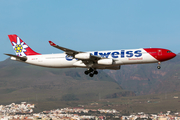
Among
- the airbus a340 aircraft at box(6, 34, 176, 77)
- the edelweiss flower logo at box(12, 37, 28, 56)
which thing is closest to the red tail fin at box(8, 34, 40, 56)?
the edelweiss flower logo at box(12, 37, 28, 56)

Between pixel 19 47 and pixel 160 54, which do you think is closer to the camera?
pixel 160 54

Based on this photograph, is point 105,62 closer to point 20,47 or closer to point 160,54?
point 160,54

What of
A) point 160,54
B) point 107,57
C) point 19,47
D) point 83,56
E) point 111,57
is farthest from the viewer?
point 19,47

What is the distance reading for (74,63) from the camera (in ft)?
216

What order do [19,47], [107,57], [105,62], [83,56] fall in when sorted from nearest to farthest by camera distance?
[83,56], [105,62], [107,57], [19,47]

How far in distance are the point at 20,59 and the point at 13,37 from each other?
27.7ft

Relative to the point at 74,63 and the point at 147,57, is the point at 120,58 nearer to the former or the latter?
the point at 147,57

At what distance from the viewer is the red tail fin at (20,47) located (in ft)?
238

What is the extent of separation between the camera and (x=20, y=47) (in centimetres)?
7362

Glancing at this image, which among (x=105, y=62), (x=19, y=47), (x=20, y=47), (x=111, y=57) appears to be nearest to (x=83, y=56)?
(x=105, y=62)

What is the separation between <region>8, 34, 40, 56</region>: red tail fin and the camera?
2857 inches

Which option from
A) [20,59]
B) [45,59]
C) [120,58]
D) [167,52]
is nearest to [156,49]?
[167,52]

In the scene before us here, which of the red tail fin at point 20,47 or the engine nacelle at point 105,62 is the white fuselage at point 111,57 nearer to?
the engine nacelle at point 105,62

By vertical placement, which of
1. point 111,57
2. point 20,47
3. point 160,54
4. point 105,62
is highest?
point 20,47
